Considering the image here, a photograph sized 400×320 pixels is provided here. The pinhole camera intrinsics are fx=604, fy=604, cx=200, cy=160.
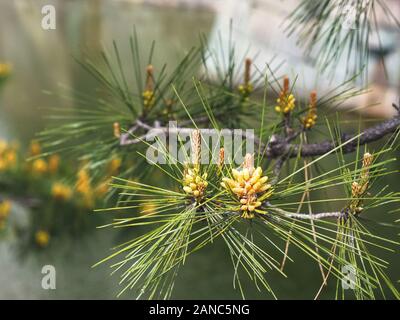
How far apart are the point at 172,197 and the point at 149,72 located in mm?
298

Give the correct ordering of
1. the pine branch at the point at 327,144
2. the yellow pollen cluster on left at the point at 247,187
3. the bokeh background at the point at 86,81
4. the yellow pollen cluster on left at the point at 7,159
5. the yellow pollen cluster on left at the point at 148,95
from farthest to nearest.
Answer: the bokeh background at the point at 86,81, the yellow pollen cluster on left at the point at 7,159, the yellow pollen cluster on left at the point at 148,95, the pine branch at the point at 327,144, the yellow pollen cluster on left at the point at 247,187

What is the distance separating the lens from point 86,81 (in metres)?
3.58

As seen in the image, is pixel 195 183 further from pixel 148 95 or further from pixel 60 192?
pixel 60 192

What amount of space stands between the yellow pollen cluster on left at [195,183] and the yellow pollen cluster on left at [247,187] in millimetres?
23

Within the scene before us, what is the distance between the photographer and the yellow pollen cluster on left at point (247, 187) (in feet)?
1.57

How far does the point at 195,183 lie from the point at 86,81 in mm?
3184

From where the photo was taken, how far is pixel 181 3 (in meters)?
4.84

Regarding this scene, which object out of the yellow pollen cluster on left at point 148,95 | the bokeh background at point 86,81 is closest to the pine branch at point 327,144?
the bokeh background at point 86,81

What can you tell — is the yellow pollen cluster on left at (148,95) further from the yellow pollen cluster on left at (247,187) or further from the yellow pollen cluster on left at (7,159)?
the yellow pollen cluster on left at (7,159)

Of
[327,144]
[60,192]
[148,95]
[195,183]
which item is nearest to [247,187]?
[195,183]

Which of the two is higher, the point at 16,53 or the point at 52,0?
the point at 52,0

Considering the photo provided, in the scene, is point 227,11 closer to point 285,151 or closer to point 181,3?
point 181,3

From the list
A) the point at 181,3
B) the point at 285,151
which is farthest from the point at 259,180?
the point at 181,3
